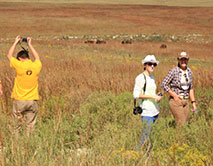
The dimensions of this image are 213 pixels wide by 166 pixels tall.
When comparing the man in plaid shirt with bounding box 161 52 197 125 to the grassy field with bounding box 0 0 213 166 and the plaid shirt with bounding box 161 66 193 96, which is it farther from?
the grassy field with bounding box 0 0 213 166

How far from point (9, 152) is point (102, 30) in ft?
179

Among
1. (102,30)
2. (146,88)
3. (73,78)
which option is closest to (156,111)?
(146,88)

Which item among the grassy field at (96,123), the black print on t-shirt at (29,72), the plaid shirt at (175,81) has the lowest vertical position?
the grassy field at (96,123)

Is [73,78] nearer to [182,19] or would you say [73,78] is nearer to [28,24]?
[28,24]

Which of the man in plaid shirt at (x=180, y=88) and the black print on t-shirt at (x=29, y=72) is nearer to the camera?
the black print on t-shirt at (x=29, y=72)

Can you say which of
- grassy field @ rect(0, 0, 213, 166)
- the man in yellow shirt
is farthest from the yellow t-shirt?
grassy field @ rect(0, 0, 213, 166)

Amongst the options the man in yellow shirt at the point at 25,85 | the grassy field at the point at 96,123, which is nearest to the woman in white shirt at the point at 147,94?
the grassy field at the point at 96,123

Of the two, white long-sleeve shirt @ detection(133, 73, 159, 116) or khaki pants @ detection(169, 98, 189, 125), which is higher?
white long-sleeve shirt @ detection(133, 73, 159, 116)

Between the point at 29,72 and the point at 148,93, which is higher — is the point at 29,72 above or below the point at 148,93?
above

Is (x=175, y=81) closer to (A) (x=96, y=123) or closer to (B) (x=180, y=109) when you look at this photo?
(B) (x=180, y=109)

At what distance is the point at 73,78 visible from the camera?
344 inches

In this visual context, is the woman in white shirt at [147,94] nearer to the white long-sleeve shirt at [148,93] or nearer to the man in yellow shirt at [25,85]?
the white long-sleeve shirt at [148,93]

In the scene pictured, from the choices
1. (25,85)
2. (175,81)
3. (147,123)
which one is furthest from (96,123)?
(175,81)

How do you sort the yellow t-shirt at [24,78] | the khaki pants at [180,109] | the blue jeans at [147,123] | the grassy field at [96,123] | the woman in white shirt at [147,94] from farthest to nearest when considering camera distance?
the khaki pants at [180,109] < the yellow t-shirt at [24,78] < the woman in white shirt at [147,94] < the blue jeans at [147,123] < the grassy field at [96,123]
